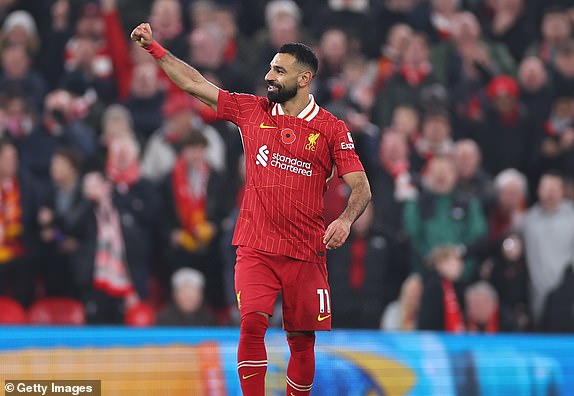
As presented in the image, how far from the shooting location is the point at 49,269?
12.1m

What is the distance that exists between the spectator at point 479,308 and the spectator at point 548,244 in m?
0.62

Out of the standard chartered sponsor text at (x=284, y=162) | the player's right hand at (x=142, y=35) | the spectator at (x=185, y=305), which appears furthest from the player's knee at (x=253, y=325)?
the spectator at (x=185, y=305)

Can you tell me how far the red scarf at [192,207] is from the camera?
12258mm

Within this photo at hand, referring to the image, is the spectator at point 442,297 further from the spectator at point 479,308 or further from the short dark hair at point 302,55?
the short dark hair at point 302,55

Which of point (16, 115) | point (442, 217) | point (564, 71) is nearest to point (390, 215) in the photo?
point (442, 217)

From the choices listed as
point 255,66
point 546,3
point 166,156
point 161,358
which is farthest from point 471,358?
point 546,3

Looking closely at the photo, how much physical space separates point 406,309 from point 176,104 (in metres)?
3.29

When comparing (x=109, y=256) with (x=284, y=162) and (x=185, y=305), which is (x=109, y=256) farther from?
(x=284, y=162)

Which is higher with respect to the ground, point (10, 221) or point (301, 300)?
point (10, 221)

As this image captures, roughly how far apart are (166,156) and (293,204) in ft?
17.1

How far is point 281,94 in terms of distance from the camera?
7555 mm

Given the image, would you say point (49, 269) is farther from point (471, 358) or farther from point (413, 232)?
point (471, 358)

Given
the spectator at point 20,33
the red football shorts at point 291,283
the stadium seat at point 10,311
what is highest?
the spectator at point 20,33

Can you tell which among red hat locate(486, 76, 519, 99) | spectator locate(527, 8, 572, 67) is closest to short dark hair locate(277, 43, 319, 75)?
red hat locate(486, 76, 519, 99)
